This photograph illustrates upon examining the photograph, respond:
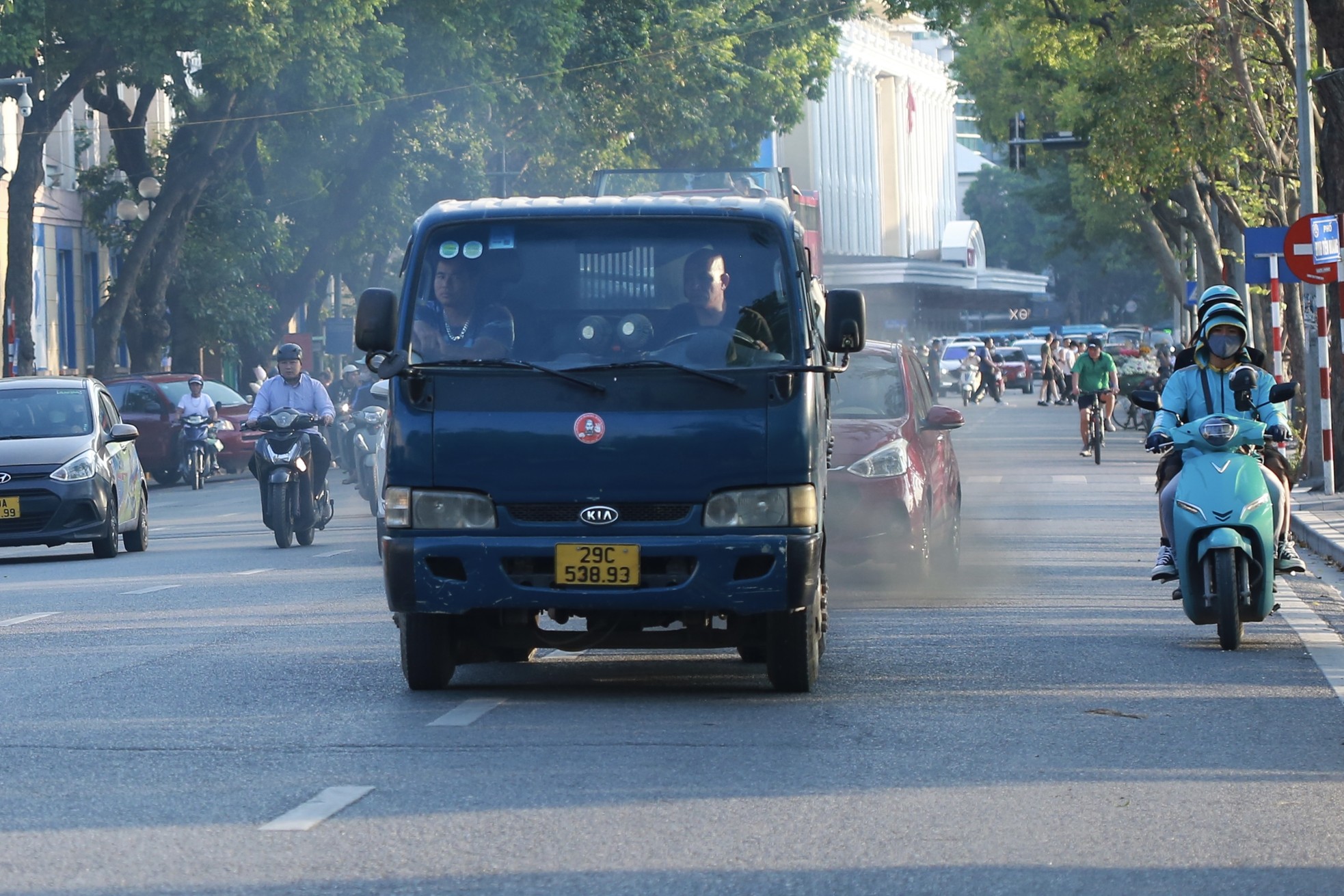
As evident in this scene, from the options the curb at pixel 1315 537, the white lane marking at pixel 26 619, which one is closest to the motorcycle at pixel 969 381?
the curb at pixel 1315 537

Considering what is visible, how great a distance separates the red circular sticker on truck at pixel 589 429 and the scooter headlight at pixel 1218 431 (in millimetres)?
3568

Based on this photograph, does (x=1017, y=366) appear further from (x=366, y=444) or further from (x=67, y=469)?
(x=67, y=469)

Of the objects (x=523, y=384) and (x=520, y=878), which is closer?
(x=520, y=878)

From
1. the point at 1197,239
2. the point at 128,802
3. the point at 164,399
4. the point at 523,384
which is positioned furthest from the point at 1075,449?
the point at 128,802

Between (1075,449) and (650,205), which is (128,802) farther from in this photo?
(1075,449)

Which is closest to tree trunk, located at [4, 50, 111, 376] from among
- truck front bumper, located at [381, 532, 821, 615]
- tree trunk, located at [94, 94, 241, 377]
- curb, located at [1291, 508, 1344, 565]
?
tree trunk, located at [94, 94, 241, 377]

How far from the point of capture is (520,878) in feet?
20.3

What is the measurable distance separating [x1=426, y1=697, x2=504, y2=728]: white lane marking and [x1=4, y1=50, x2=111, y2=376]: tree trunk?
89.7 feet

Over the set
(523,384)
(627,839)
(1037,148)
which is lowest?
(627,839)

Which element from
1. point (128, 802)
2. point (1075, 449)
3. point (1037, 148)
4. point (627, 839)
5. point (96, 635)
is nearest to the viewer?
point (627, 839)

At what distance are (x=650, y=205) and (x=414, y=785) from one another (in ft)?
10.6

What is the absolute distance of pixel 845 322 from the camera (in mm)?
9922

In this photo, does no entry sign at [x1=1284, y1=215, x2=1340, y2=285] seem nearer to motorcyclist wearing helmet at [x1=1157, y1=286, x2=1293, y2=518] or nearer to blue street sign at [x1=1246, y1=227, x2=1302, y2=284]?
blue street sign at [x1=1246, y1=227, x2=1302, y2=284]

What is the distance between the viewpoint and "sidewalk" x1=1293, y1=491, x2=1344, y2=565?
1797 cm
